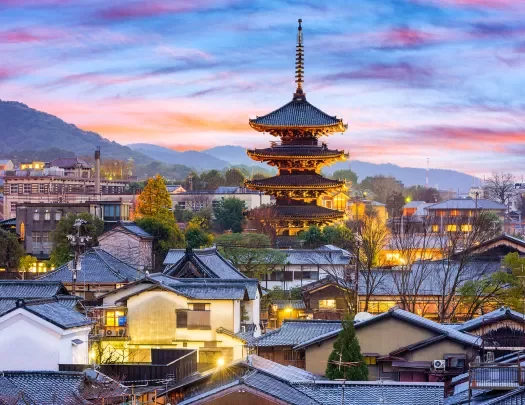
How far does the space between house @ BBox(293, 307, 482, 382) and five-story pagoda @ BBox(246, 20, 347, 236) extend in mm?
43390

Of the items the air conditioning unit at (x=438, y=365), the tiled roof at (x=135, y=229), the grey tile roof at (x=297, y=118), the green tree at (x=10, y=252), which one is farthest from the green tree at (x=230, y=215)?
the air conditioning unit at (x=438, y=365)

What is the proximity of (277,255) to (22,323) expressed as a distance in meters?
28.7

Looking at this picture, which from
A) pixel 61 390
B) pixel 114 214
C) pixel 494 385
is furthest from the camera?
pixel 114 214

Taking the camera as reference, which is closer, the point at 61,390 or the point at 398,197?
the point at 61,390

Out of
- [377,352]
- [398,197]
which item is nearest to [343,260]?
[377,352]

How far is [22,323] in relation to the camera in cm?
2602

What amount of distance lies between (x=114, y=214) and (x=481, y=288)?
35.5 meters

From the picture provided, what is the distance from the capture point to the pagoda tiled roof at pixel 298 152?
243 feet

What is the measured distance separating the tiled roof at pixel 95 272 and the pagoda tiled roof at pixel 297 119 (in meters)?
31.3

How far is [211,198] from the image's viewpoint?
4304 inches

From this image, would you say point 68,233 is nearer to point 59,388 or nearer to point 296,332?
point 296,332

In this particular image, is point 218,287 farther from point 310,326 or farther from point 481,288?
point 481,288

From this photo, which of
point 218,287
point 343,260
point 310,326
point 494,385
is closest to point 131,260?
point 343,260

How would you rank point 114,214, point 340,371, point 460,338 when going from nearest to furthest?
1. point 340,371
2. point 460,338
3. point 114,214
